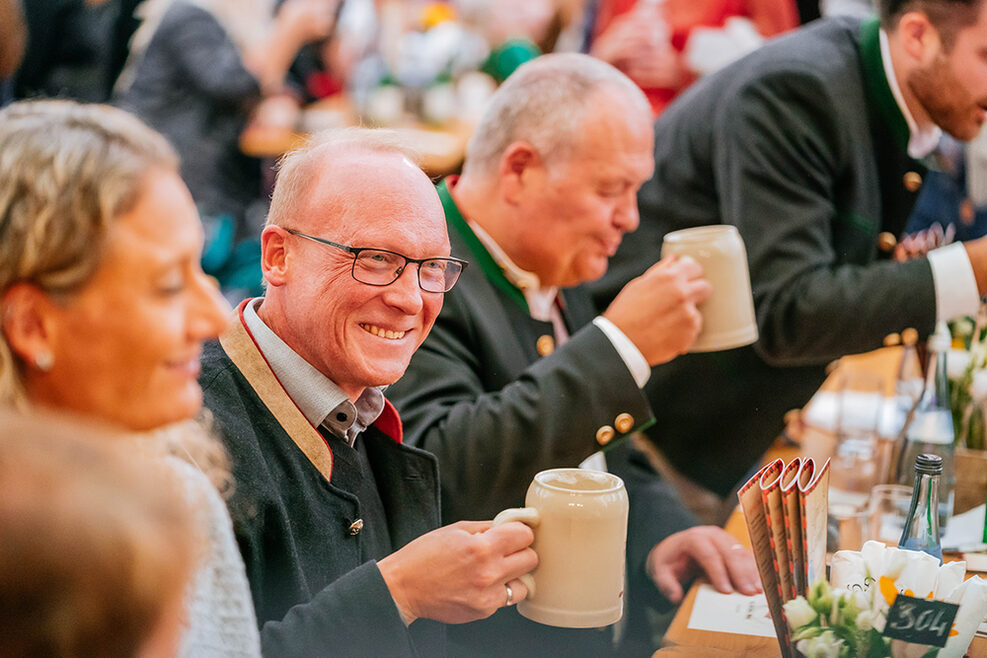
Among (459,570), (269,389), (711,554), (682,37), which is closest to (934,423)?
(711,554)

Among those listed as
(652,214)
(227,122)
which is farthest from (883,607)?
(227,122)

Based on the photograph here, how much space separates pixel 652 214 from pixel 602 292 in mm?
210

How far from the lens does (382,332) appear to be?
0.98 m

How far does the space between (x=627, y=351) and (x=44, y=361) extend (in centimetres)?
79

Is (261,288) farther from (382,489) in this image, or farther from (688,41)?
(688,41)

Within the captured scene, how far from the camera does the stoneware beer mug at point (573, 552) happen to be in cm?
99

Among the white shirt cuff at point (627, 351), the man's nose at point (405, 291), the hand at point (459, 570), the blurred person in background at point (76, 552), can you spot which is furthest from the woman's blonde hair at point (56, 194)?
the white shirt cuff at point (627, 351)

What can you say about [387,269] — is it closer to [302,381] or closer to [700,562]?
[302,381]

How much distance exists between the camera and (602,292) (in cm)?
176

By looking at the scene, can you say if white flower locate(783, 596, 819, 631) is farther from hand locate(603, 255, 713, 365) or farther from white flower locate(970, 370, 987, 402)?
white flower locate(970, 370, 987, 402)

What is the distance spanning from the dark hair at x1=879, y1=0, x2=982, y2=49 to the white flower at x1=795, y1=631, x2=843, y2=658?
108cm

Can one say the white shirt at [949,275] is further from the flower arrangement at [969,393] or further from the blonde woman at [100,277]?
the blonde woman at [100,277]

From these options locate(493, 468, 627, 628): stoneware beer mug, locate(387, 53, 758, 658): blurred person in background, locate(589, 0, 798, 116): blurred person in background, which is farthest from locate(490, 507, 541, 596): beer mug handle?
locate(589, 0, 798, 116): blurred person in background

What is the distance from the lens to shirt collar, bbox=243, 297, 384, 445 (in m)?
0.98
